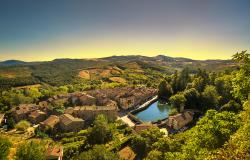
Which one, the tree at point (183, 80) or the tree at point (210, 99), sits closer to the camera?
the tree at point (210, 99)

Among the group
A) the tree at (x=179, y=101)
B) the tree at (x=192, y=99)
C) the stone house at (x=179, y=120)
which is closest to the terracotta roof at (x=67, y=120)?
the stone house at (x=179, y=120)

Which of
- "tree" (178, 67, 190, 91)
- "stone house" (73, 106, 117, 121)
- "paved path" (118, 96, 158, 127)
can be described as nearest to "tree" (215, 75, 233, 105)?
"tree" (178, 67, 190, 91)

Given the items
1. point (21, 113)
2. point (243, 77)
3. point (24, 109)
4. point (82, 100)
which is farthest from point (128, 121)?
point (243, 77)

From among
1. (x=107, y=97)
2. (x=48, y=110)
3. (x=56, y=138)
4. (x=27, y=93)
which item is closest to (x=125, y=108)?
(x=107, y=97)

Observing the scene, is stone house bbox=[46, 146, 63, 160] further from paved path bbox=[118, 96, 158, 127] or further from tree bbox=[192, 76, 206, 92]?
tree bbox=[192, 76, 206, 92]

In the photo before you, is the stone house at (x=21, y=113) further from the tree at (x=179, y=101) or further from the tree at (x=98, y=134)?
the tree at (x=179, y=101)

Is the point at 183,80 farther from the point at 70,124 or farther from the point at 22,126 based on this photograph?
the point at 22,126
